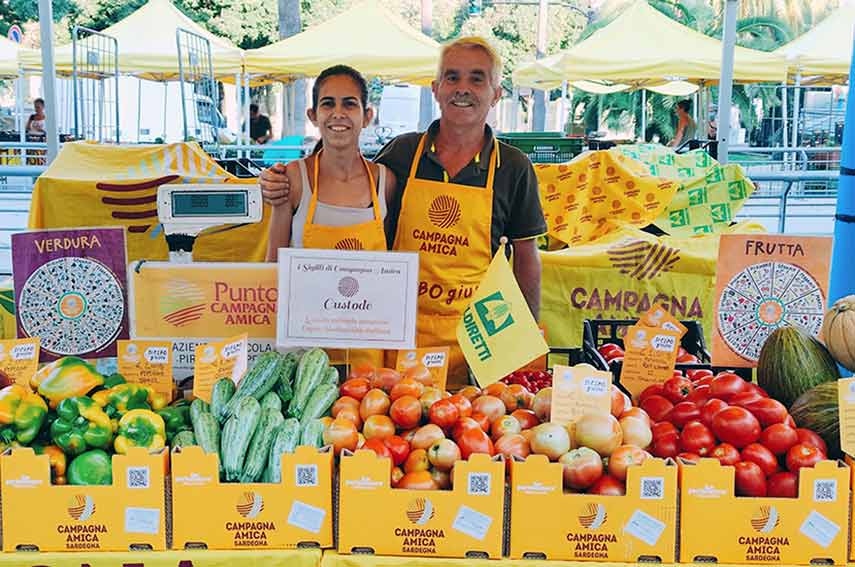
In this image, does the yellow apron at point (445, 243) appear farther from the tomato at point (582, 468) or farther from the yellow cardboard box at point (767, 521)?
the yellow cardboard box at point (767, 521)

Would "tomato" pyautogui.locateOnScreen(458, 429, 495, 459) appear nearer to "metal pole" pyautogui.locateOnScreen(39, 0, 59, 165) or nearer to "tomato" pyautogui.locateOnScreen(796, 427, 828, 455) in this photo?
"tomato" pyautogui.locateOnScreen(796, 427, 828, 455)

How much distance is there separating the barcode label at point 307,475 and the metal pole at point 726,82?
5603 millimetres

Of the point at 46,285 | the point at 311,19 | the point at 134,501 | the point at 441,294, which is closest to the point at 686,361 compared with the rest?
the point at 441,294

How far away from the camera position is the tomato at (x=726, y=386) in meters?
2.43

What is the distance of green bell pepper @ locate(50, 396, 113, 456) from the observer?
215cm

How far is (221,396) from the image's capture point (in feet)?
7.69

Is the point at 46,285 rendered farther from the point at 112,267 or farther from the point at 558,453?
the point at 558,453

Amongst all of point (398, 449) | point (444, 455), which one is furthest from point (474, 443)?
point (398, 449)

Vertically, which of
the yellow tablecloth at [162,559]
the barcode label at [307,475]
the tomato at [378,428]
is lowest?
the yellow tablecloth at [162,559]

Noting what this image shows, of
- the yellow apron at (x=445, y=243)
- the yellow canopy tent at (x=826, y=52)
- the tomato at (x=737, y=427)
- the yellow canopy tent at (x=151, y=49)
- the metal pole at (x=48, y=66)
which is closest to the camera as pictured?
the tomato at (x=737, y=427)

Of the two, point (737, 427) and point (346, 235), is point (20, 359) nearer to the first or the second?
point (346, 235)

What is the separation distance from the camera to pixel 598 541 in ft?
6.55

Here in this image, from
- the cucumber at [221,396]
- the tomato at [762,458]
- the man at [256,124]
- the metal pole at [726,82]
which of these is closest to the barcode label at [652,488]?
the tomato at [762,458]

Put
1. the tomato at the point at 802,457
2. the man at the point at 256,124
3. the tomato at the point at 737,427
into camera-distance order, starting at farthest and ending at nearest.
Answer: the man at the point at 256,124
the tomato at the point at 737,427
the tomato at the point at 802,457
